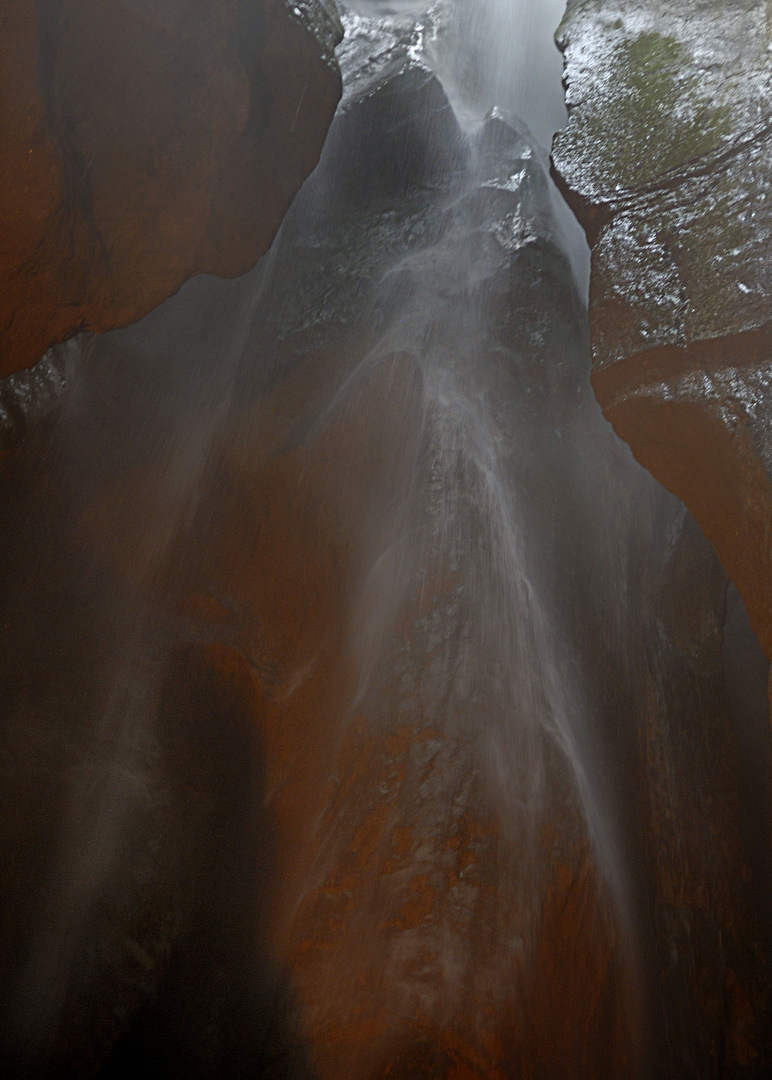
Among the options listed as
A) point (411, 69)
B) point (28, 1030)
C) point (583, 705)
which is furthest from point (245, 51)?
point (28, 1030)

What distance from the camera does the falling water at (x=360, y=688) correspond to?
3.25 meters

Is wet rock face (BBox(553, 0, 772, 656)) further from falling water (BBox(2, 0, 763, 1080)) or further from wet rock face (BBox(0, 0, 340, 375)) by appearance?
wet rock face (BBox(0, 0, 340, 375))

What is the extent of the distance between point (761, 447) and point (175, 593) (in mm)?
3375

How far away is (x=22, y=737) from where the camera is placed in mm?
4543

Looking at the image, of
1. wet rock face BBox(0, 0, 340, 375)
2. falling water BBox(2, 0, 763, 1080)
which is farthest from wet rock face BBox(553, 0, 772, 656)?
wet rock face BBox(0, 0, 340, 375)

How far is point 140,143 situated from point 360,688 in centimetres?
298

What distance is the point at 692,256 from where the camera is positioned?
3555 mm

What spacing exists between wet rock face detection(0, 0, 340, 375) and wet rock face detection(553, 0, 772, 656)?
65.5 inches

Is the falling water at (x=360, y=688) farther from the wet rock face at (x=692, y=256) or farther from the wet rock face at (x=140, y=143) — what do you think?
the wet rock face at (x=140, y=143)

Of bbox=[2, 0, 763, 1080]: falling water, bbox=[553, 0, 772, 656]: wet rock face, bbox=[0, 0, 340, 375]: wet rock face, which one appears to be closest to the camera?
bbox=[553, 0, 772, 656]: wet rock face

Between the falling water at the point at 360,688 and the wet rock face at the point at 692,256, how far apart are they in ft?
3.49

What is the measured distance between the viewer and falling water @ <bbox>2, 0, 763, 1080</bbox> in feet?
10.7

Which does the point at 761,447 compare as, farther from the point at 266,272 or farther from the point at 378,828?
the point at 266,272

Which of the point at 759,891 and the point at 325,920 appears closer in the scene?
the point at 325,920
